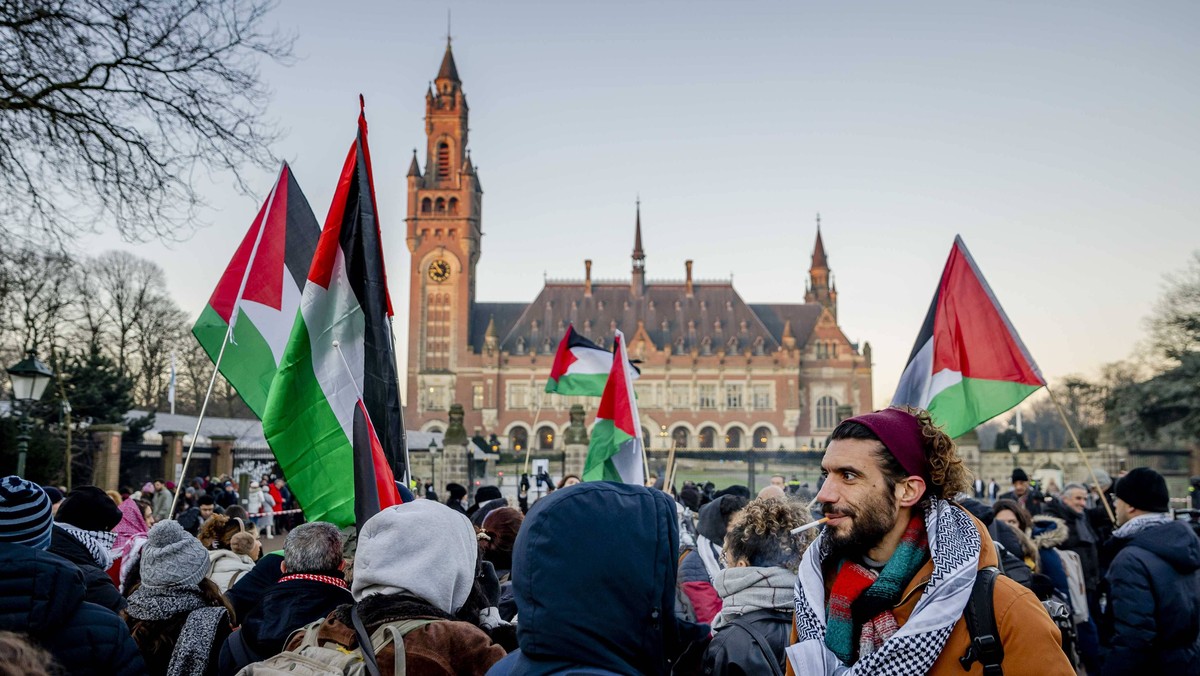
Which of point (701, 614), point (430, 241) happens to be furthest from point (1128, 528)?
point (430, 241)

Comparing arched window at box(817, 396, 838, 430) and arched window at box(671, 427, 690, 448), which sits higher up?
arched window at box(817, 396, 838, 430)

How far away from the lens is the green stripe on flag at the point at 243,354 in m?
5.88

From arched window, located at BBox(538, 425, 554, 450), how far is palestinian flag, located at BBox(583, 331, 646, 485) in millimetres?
58551

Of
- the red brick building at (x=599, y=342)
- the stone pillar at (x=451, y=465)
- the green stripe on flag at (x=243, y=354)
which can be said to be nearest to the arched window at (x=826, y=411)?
the red brick building at (x=599, y=342)

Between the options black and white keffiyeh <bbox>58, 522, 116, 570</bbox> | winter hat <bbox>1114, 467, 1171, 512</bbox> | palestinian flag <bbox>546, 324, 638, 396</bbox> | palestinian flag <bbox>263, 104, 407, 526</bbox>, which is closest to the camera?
black and white keffiyeh <bbox>58, 522, 116, 570</bbox>

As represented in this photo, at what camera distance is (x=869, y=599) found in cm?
242

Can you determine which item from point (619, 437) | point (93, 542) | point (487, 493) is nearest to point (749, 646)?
point (93, 542)

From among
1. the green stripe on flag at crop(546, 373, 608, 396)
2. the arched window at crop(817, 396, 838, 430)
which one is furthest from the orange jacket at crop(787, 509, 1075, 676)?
the arched window at crop(817, 396, 838, 430)

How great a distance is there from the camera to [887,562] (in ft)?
8.05

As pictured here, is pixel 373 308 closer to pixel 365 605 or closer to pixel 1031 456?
pixel 365 605

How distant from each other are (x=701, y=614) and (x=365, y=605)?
2.55m

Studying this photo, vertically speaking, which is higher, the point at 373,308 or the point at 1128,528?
the point at 373,308

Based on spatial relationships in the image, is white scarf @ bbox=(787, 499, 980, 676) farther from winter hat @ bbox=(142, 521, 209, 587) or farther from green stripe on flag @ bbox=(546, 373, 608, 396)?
green stripe on flag @ bbox=(546, 373, 608, 396)

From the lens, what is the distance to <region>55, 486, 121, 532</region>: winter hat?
499 cm
